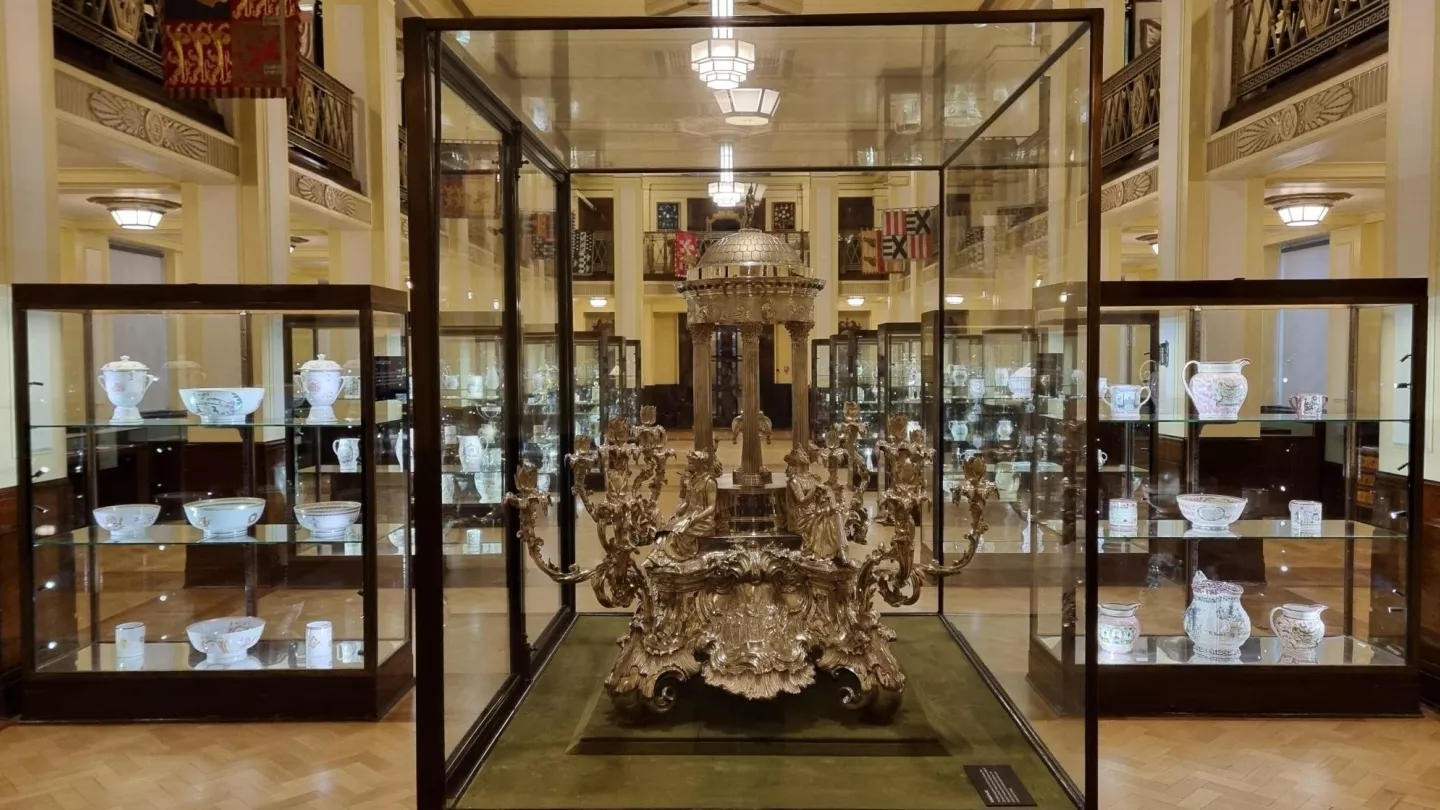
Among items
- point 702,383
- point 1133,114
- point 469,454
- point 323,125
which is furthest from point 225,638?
point 1133,114

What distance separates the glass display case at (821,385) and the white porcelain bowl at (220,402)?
20.2 ft

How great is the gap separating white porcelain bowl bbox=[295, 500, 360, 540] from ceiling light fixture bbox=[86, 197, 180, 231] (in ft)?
20.6

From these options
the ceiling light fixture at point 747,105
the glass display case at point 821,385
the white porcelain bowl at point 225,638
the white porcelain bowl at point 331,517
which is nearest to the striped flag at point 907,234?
the glass display case at point 821,385

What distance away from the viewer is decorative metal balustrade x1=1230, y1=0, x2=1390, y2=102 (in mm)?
4469

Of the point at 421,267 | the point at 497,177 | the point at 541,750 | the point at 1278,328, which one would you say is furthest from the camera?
the point at 1278,328

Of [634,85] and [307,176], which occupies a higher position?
[307,176]

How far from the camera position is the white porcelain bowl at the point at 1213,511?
3887 mm

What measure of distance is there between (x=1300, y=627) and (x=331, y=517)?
13.8 ft

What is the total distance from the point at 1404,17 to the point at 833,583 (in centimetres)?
366

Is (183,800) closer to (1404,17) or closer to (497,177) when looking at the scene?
(497,177)

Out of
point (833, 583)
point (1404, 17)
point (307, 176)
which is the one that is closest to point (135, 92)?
point (307, 176)

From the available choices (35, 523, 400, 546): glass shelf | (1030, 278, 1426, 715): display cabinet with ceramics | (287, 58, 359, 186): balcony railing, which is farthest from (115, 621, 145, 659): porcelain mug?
(1030, 278, 1426, 715): display cabinet with ceramics

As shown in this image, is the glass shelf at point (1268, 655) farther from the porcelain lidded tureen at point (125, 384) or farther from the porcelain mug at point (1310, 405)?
the porcelain lidded tureen at point (125, 384)

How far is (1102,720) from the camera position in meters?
3.56
